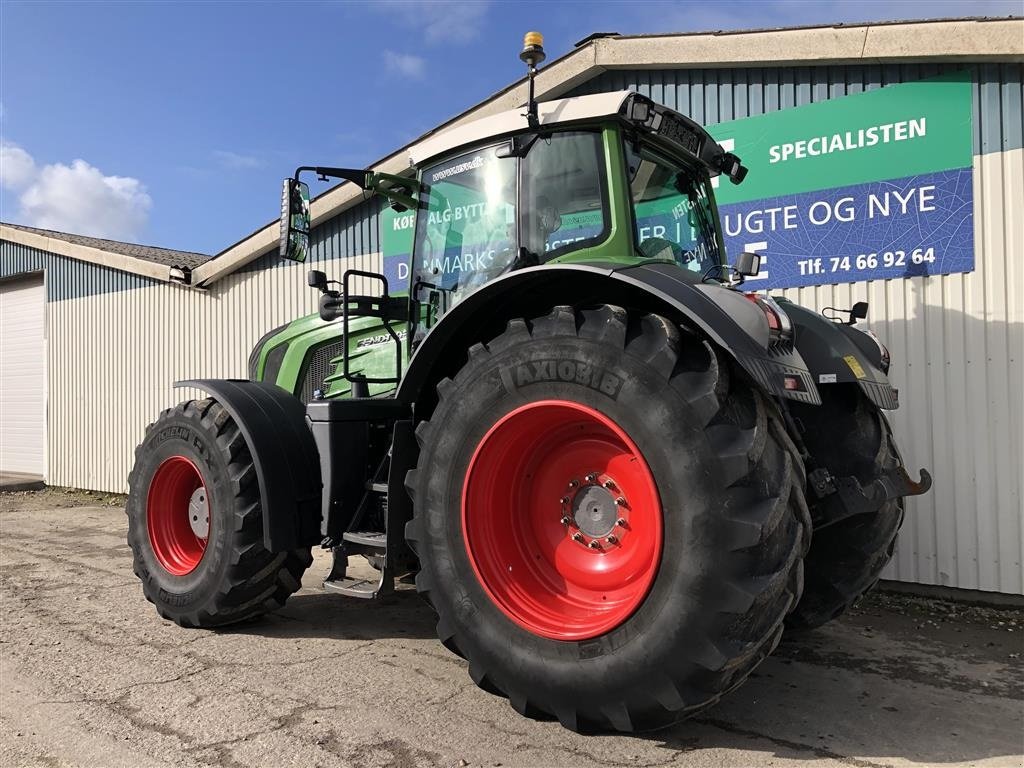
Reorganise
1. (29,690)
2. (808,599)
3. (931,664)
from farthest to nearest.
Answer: (931,664) < (808,599) < (29,690)

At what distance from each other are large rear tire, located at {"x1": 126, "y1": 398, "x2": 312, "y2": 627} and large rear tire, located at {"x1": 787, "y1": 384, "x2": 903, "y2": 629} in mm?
2749

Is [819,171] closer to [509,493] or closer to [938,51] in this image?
[938,51]

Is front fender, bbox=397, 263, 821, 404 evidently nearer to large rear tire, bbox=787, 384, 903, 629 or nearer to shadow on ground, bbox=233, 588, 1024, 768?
large rear tire, bbox=787, 384, 903, 629

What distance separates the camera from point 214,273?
10500 mm

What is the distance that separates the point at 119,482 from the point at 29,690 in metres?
8.98

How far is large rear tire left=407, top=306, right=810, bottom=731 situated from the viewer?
2.60 m

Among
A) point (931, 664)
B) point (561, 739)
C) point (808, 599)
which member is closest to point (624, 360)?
point (561, 739)

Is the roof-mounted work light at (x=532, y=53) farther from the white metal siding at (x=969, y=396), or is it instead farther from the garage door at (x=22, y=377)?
the garage door at (x=22, y=377)

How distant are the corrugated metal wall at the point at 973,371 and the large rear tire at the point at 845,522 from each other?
1.96 metres

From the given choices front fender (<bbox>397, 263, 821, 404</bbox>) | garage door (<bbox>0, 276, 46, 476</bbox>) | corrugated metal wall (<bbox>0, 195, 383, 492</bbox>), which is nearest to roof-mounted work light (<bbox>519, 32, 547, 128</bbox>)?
front fender (<bbox>397, 263, 821, 404</bbox>)

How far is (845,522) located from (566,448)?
4.92ft

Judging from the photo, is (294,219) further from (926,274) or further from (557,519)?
(926,274)

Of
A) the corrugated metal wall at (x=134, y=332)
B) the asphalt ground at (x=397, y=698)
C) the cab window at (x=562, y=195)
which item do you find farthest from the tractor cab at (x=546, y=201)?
the corrugated metal wall at (x=134, y=332)

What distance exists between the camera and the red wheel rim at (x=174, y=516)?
4766mm
